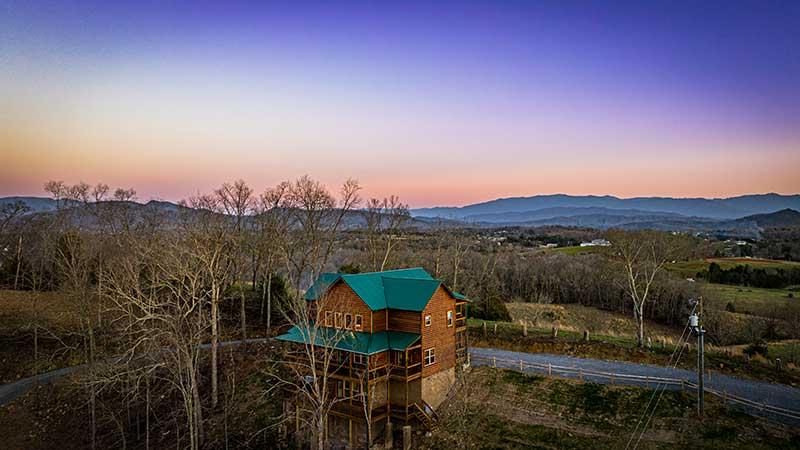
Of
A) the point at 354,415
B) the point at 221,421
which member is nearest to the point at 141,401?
the point at 221,421

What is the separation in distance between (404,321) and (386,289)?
209 centimetres

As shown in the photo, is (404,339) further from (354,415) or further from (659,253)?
(659,253)

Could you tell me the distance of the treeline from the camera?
186 ft

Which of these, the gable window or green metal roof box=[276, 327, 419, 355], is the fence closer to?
green metal roof box=[276, 327, 419, 355]

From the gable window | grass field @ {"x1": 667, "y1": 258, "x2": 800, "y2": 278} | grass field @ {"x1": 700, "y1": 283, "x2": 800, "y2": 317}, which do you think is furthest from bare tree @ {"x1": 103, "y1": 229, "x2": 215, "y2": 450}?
A: grass field @ {"x1": 667, "y1": 258, "x2": 800, "y2": 278}

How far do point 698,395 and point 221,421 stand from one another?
25450mm

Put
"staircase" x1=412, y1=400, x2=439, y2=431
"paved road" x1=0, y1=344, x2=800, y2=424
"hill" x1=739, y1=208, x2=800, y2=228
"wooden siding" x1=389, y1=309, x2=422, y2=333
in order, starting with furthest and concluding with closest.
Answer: "hill" x1=739, y1=208, x2=800, y2=228 < "wooden siding" x1=389, y1=309, x2=422, y2=333 < "staircase" x1=412, y1=400, x2=439, y2=431 < "paved road" x1=0, y1=344, x2=800, y2=424

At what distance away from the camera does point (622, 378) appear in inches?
989

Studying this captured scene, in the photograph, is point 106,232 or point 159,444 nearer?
point 159,444

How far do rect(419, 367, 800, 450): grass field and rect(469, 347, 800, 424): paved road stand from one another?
1.35m

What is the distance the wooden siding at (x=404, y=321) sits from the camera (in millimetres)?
24684

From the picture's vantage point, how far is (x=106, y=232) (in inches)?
1423

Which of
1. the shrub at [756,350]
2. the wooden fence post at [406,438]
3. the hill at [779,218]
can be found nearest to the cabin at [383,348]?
the wooden fence post at [406,438]

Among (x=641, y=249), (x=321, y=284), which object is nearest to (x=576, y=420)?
(x=321, y=284)
